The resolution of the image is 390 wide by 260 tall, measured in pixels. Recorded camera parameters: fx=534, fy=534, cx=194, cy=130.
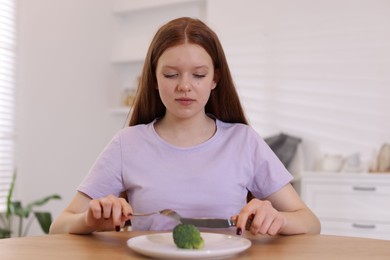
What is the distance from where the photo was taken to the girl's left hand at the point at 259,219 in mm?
1101

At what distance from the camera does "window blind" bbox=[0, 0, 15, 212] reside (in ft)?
12.4

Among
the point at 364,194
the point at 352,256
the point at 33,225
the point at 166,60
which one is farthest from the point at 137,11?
the point at 352,256

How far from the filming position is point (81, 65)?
458 cm

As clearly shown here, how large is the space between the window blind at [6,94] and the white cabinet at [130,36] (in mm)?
1224

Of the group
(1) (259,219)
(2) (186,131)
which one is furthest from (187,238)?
(2) (186,131)

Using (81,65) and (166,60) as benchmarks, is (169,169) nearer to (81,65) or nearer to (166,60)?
(166,60)

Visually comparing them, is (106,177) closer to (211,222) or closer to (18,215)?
(211,222)

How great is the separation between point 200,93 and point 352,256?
0.59m

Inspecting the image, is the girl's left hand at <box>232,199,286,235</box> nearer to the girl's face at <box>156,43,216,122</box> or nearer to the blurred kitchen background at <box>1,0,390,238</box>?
the girl's face at <box>156,43,216,122</box>

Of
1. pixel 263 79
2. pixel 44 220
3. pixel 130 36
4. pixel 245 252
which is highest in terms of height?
pixel 130 36

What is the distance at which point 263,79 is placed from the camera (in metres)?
4.32

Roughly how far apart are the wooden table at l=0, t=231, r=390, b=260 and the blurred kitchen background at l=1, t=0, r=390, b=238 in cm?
274

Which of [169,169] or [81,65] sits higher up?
[81,65]

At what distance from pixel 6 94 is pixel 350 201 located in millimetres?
2500
